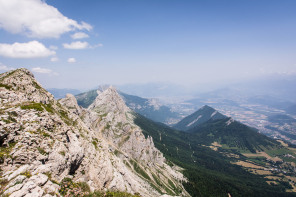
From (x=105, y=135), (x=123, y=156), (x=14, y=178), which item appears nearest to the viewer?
(x=14, y=178)

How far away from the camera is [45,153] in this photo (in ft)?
112

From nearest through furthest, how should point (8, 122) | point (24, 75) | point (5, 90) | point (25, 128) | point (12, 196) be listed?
1. point (12, 196)
2. point (8, 122)
3. point (25, 128)
4. point (5, 90)
5. point (24, 75)

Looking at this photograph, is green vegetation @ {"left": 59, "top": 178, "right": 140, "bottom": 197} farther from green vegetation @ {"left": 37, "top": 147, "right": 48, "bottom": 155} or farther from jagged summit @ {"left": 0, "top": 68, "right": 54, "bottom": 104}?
jagged summit @ {"left": 0, "top": 68, "right": 54, "bottom": 104}

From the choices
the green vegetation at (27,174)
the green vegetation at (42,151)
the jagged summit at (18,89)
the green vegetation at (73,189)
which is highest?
the jagged summit at (18,89)

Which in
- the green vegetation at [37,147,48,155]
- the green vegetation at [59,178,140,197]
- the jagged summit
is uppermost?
the jagged summit

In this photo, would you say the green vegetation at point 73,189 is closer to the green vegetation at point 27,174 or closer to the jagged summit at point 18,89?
the green vegetation at point 27,174

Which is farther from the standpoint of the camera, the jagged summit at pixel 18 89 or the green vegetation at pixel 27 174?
the jagged summit at pixel 18 89

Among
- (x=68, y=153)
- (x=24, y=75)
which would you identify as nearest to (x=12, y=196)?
(x=68, y=153)

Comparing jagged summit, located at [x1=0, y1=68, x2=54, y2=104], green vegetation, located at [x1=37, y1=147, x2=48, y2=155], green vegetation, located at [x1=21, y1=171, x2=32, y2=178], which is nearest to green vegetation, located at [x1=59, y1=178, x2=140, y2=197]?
green vegetation, located at [x1=21, y1=171, x2=32, y2=178]

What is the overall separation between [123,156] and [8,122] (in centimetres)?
15488

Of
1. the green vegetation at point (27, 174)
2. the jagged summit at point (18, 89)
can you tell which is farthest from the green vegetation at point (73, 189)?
the jagged summit at point (18, 89)

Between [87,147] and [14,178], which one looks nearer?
[14,178]

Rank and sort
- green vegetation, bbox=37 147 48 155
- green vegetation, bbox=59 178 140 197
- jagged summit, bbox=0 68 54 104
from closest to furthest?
green vegetation, bbox=59 178 140 197 < green vegetation, bbox=37 147 48 155 < jagged summit, bbox=0 68 54 104

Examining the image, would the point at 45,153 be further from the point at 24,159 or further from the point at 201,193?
the point at 201,193
